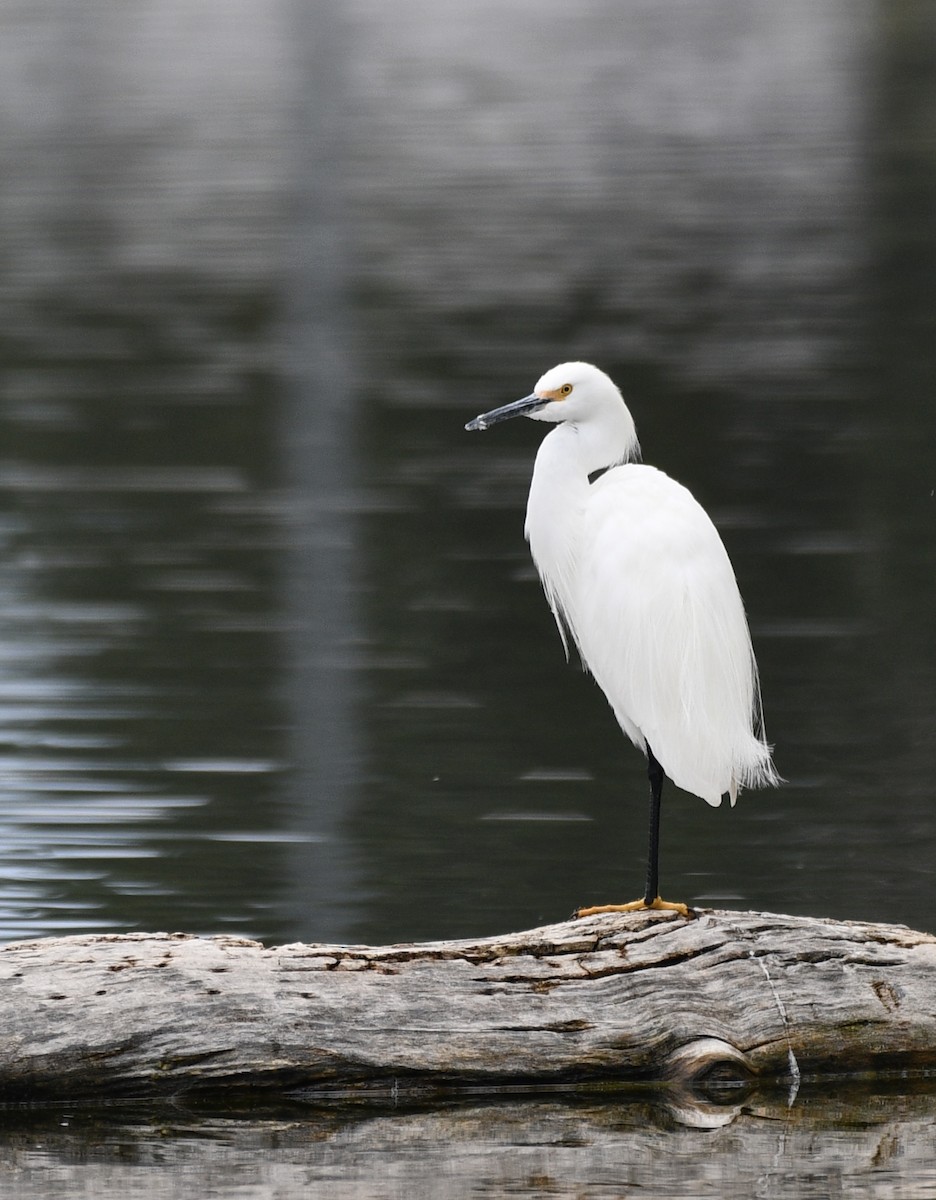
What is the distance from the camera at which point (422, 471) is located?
1451 cm

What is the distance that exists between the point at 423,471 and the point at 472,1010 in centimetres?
931

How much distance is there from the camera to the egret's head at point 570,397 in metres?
6.11

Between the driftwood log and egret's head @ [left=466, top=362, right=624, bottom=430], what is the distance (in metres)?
1.49

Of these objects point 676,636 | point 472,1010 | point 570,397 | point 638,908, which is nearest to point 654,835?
point 638,908

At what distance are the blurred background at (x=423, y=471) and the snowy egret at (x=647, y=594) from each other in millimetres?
1227

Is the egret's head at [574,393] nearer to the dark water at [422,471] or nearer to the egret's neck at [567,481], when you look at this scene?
the egret's neck at [567,481]

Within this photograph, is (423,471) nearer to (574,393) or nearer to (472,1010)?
(574,393)

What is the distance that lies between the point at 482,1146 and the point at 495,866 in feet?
7.56

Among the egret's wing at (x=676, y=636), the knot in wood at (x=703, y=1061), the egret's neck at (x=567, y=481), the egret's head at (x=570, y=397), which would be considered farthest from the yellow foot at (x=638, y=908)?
the egret's head at (x=570, y=397)

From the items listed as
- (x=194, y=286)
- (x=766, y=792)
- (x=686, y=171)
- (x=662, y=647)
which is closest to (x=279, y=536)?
(x=766, y=792)

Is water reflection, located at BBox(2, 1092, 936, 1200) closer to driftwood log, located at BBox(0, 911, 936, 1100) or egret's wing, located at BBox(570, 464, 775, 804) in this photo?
driftwood log, located at BBox(0, 911, 936, 1100)

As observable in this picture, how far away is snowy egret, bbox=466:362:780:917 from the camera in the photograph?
Answer: 5.99 metres

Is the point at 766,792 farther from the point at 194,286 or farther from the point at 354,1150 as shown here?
the point at 194,286

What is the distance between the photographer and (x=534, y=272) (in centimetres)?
2173
